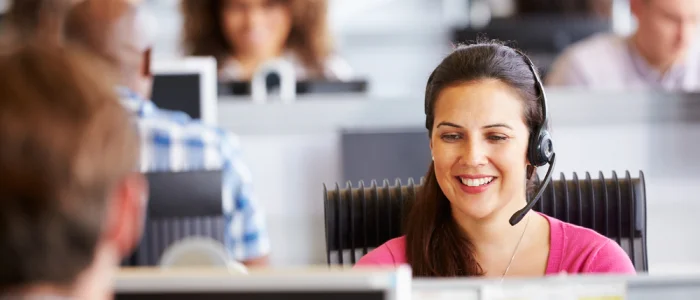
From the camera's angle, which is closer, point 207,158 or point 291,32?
point 207,158

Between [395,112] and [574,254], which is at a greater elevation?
[395,112]

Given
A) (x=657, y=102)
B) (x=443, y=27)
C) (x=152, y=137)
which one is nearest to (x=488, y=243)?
(x=152, y=137)

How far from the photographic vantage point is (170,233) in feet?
6.33

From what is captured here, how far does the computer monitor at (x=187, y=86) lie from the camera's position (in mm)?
2816

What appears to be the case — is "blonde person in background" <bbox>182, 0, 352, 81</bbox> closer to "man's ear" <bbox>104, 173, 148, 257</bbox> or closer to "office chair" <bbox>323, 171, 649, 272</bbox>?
"office chair" <bbox>323, 171, 649, 272</bbox>

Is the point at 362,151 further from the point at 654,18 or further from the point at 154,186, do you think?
the point at 654,18

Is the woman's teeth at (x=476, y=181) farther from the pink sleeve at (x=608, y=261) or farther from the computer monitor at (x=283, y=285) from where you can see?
the computer monitor at (x=283, y=285)

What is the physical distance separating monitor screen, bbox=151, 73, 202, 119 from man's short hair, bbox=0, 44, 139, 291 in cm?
212

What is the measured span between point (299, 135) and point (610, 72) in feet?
4.46

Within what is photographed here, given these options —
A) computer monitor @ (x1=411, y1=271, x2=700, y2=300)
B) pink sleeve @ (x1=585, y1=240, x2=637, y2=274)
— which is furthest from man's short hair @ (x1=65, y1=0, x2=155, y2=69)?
computer monitor @ (x1=411, y1=271, x2=700, y2=300)

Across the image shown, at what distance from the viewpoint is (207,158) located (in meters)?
2.34

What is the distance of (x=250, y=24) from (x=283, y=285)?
363 centimetres

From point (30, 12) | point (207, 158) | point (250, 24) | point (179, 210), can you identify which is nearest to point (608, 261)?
point (179, 210)

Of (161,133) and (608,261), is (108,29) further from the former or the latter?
(608,261)
